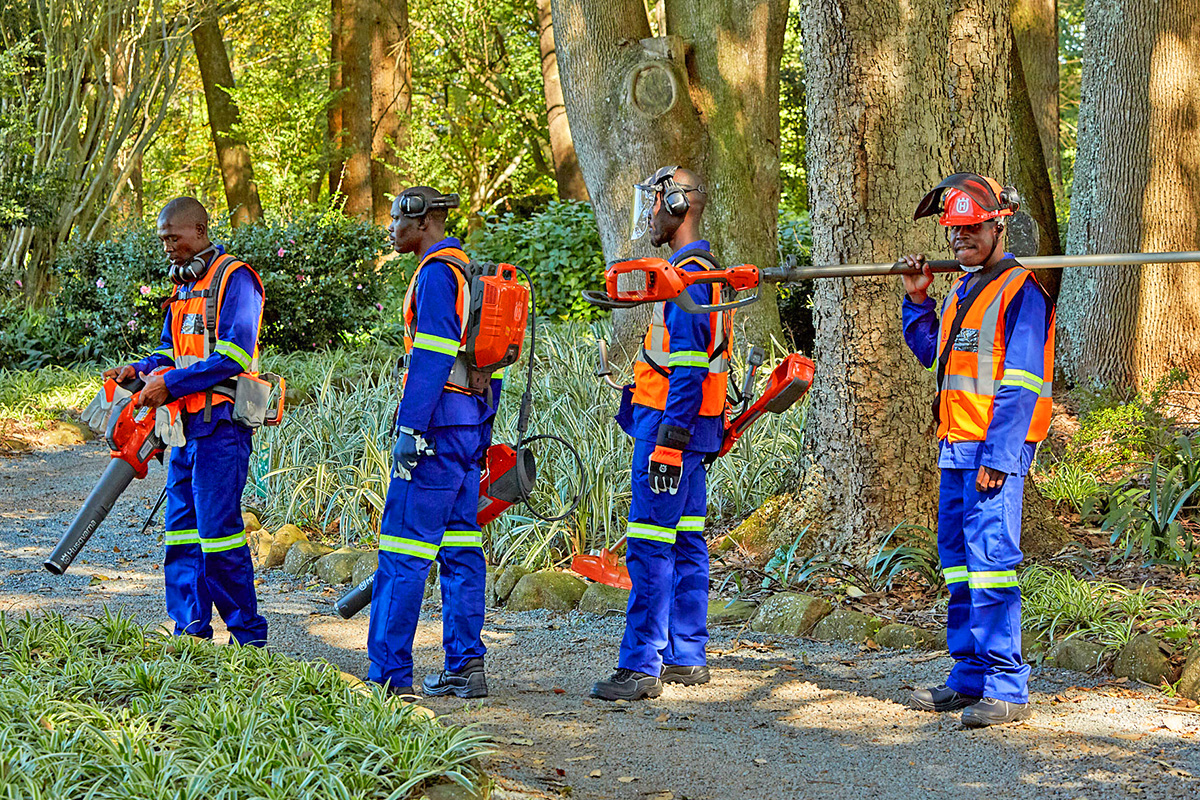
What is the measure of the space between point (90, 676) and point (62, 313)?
11457mm

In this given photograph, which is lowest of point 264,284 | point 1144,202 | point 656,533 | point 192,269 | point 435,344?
point 656,533

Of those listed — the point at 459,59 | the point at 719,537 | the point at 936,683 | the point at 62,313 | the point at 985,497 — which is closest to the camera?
the point at 985,497

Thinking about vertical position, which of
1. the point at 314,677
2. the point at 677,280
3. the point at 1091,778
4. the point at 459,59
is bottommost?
the point at 1091,778

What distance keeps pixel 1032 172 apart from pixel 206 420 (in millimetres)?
7350

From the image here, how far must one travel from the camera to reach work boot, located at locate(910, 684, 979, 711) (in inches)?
185

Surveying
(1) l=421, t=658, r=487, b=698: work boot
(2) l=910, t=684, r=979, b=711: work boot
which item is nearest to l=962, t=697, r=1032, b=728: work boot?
(2) l=910, t=684, r=979, b=711: work boot

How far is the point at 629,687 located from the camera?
493cm

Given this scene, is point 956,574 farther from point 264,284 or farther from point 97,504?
point 264,284

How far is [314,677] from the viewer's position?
4160mm

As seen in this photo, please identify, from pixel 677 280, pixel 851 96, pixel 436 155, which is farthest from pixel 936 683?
pixel 436 155

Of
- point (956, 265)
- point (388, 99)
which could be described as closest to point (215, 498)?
point (956, 265)

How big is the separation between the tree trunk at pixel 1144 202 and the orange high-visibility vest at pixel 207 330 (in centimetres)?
668

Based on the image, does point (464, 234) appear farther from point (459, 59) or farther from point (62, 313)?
point (62, 313)

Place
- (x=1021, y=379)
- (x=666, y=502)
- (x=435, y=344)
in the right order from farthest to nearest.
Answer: (x=666, y=502)
(x=435, y=344)
(x=1021, y=379)
